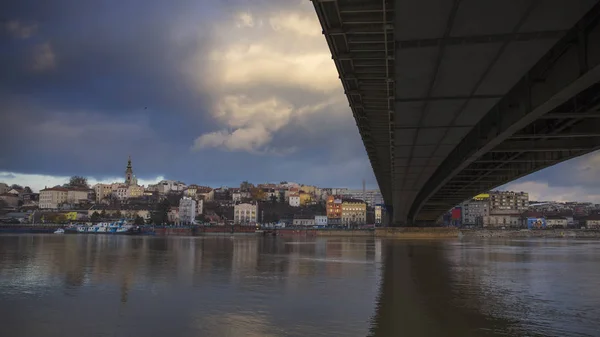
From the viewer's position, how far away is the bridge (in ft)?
36.4

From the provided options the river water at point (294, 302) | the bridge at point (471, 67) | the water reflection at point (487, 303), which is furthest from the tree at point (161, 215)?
the bridge at point (471, 67)

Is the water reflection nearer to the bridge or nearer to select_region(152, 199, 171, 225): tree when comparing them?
the bridge

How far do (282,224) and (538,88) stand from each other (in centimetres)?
18169

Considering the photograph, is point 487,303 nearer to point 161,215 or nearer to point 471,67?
point 471,67

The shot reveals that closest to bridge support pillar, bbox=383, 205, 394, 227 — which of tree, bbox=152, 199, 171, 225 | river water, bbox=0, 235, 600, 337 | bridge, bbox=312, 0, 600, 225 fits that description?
river water, bbox=0, 235, 600, 337

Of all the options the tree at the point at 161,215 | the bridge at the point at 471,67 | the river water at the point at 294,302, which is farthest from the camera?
the tree at the point at 161,215

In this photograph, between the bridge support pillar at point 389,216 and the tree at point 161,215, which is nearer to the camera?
the bridge support pillar at point 389,216

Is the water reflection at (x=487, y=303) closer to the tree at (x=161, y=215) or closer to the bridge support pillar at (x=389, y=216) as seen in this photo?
the bridge support pillar at (x=389, y=216)

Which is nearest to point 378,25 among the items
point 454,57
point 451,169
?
point 454,57

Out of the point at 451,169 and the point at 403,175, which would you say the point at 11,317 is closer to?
the point at 451,169

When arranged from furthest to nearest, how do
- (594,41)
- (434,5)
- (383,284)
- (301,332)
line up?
(383,284) < (301,332) < (594,41) < (434,5)

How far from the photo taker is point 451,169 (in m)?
34.2

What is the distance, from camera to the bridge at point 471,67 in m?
11.1

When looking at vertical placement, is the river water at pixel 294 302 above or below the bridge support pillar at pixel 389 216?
below
